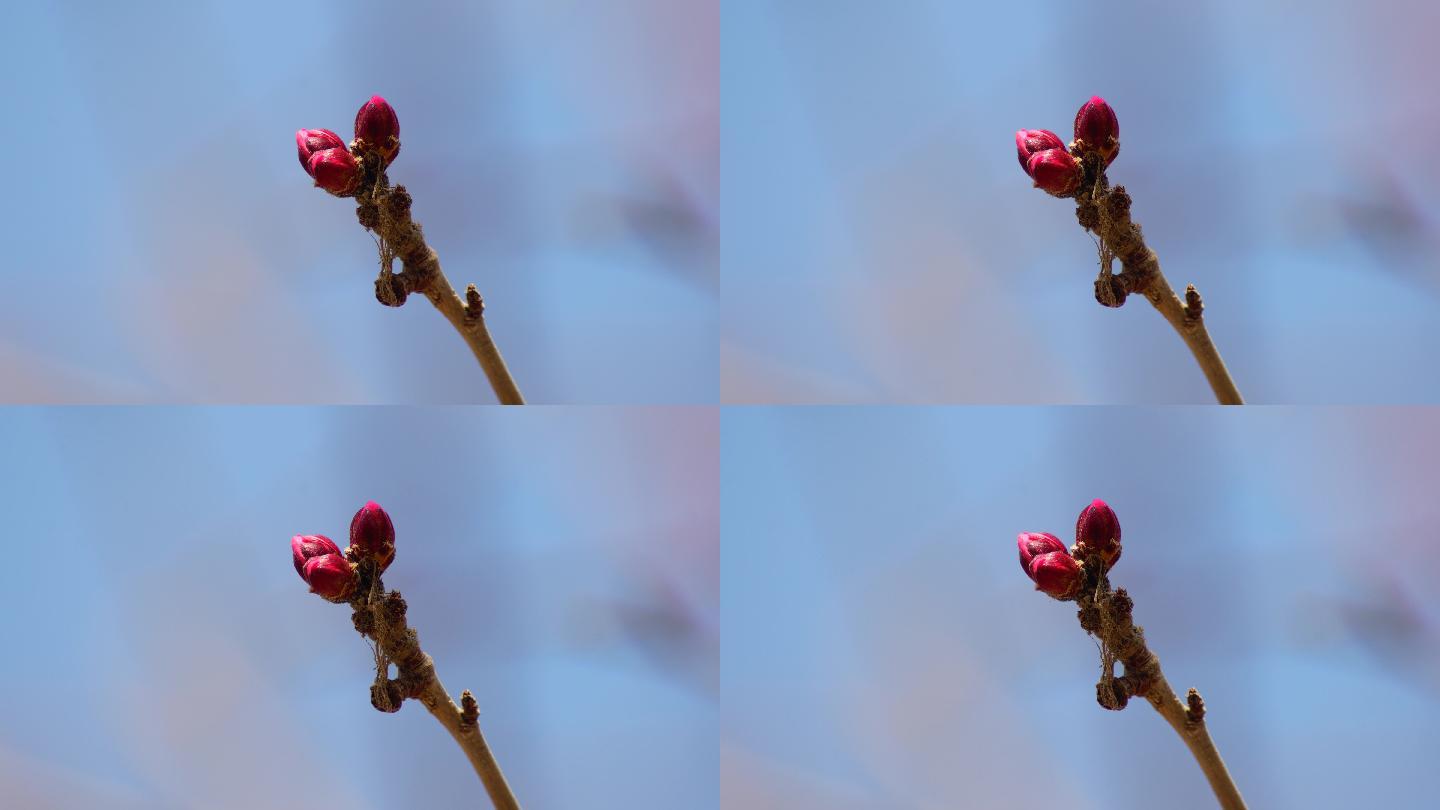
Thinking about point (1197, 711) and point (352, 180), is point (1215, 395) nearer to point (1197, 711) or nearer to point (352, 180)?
point (1197, 711)

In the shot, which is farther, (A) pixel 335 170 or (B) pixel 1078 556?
(B) pixel 1078 556

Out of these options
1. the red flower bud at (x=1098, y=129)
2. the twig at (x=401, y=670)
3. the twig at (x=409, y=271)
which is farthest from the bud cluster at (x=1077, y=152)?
the twig at (x=401, y=670)

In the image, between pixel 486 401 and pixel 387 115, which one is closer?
pixel 387 115

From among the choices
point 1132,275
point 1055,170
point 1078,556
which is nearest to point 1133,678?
point 1078,556

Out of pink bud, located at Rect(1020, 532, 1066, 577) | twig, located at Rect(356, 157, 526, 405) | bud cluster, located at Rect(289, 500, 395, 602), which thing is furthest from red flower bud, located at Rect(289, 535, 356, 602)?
pink bud, located at Rect(1020, 532, 1066, 577)

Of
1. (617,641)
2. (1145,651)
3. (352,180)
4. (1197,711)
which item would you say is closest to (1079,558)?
(1145,651)

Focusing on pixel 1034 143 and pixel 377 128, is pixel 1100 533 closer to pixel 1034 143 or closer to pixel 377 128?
pixel 1034 143
